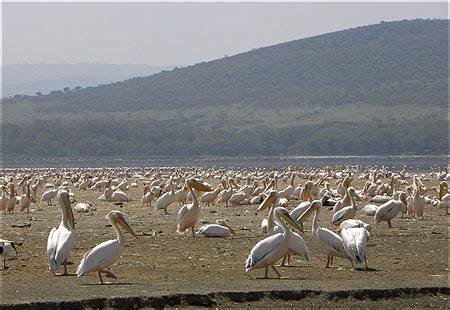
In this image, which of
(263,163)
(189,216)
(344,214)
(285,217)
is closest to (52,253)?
(285,217)

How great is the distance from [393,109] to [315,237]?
104154 millimetres

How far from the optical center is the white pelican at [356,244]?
12.2 metres

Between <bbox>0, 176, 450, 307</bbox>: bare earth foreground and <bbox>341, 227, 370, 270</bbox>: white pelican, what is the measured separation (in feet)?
0.61

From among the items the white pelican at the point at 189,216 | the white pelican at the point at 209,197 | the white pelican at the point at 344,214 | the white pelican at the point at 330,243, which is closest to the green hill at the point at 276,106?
the white pelican at the point at 209,197

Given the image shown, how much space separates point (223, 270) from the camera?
12.6 m

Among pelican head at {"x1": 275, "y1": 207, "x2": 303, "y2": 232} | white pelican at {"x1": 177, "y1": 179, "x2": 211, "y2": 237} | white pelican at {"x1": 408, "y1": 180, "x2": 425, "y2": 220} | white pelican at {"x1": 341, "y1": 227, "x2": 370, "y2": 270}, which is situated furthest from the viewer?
white pelican at {"x1": 408, "y1": 180, "x2": 425, "y2": 220}

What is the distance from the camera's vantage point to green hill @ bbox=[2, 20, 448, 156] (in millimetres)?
105188

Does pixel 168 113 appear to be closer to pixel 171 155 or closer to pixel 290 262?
pixel 171 155

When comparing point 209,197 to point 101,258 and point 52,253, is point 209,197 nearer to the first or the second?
point 52,253

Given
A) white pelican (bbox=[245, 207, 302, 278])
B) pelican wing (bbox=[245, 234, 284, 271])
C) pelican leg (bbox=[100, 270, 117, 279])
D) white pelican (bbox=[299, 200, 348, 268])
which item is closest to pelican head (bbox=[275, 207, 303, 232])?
white pelican (bbox=[299, 200, 348, 268])

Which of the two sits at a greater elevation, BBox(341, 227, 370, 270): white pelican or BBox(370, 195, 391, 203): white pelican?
BBox(341, 227, 370, 270): white pelican

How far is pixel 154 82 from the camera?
450 ft

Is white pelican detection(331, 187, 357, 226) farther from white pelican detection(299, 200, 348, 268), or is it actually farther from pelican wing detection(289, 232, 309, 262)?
pelican wing detection(289, 232, 309, 262)

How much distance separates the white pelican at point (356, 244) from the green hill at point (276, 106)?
89.9 metres
